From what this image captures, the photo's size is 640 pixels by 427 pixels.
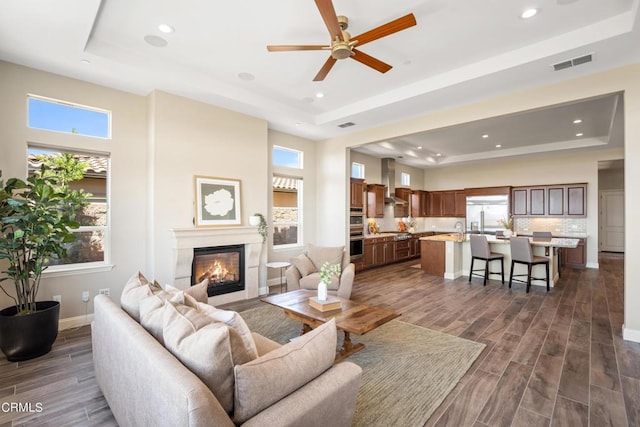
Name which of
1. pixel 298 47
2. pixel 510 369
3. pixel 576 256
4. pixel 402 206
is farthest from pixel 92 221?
pixel 576 256

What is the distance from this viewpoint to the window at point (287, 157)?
6.32 metres

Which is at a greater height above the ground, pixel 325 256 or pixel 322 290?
pixel 325 256

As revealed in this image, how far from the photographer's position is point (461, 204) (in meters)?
10.2

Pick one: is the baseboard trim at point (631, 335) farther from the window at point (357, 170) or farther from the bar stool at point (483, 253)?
the window at point (357, 170)

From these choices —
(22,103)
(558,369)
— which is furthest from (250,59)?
(558,369)

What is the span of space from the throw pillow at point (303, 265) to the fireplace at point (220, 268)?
3.38 feet

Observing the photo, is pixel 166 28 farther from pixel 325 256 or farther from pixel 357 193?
pixel 357 193

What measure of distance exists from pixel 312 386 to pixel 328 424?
0.66 feet

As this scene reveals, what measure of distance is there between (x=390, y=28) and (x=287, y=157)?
425 centimetres

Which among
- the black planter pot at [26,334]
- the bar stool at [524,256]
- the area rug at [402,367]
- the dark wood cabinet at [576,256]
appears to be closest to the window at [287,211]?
the area rug at [402,367]

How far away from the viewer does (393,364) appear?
293cm

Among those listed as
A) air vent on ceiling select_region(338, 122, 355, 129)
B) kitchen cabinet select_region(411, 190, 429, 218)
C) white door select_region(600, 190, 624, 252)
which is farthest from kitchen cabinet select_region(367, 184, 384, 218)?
white door select_region(600, 190, 624, 252)

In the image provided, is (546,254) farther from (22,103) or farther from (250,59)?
(22,103)

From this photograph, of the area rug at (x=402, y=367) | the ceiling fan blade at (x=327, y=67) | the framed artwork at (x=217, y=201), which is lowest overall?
the area rug at (x=402, y=367)
